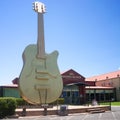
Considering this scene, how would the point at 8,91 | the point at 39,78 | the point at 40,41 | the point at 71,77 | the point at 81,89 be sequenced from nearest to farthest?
1. the point at 39,78
2. the point at 40,41
3. the point at 8,91
4. the point at 81,89
5. the point at 71,77

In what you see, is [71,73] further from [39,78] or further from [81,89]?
[39,78]

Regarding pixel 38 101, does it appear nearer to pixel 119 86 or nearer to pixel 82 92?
pixel 82 92

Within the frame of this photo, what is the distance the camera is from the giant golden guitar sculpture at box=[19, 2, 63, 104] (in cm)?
2586

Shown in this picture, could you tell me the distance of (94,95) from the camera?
5909cm

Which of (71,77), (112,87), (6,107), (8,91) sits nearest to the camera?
(6,107)

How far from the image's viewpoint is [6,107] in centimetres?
2239

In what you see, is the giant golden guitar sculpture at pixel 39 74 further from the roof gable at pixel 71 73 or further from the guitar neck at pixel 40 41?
the roof gable at pixel 71 73

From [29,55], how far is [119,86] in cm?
3969

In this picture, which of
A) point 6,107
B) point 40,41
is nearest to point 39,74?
point 40,41

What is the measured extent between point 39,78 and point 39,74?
17.4 inches

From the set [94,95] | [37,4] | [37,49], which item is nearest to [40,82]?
[37,49]

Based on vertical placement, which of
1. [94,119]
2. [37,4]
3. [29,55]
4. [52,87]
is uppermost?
[37,4]

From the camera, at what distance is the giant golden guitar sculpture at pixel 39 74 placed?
2586cm

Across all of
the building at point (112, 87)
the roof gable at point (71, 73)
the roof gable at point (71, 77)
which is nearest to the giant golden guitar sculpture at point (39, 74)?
the roof gable at point (71, 77)
